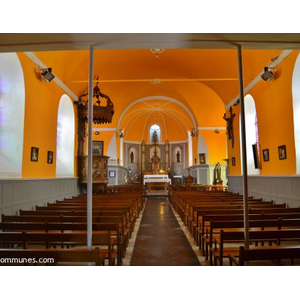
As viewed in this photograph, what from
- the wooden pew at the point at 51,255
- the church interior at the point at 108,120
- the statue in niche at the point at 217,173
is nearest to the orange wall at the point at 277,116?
the church interior at the point at 108,120

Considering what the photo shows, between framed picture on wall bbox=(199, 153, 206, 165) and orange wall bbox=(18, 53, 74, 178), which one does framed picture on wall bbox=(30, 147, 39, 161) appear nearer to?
orange wall bbox=(18, 53, 74, 178)

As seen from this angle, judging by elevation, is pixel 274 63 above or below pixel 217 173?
above

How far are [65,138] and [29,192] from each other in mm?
4157

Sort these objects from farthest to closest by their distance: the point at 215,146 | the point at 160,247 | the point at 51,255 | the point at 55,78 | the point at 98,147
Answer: the point at 215,146, the point at 98,147, the point at 55,78, the point at 160,247, the point at 51,255

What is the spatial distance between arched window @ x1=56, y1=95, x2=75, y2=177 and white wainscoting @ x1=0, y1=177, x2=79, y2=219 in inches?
36.4

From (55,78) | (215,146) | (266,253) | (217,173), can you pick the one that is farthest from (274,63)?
(217,173)

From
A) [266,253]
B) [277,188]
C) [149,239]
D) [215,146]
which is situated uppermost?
[215,146]

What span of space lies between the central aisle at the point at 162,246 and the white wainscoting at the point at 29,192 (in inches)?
118

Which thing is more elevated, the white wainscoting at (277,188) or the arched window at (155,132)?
the arched window at (155,132)

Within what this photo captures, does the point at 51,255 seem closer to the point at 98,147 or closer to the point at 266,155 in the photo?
the point at 266,155

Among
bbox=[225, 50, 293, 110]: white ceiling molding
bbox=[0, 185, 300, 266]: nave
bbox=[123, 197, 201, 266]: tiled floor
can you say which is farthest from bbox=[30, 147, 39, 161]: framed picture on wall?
bbox=[225, 50, 293, 110]: white ceiling molding

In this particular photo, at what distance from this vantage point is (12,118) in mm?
6645

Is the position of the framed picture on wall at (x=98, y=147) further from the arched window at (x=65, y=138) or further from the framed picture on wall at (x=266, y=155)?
the framed picture on wall at (x=266, y=155)

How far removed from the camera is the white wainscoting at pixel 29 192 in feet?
18.9
